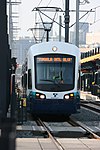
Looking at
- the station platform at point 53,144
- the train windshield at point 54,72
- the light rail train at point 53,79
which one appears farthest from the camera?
the train windshield at point 54,72

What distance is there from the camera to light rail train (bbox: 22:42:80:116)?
55.8 ft

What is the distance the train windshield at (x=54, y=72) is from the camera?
17172 millimetres

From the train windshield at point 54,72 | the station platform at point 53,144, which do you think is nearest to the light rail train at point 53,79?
the train windshield at point 54,72

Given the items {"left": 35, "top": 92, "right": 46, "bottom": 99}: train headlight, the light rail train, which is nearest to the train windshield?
the light rail train

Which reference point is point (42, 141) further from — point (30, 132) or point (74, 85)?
point (74, 85)

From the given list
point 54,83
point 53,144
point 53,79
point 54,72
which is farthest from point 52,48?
point 53,144

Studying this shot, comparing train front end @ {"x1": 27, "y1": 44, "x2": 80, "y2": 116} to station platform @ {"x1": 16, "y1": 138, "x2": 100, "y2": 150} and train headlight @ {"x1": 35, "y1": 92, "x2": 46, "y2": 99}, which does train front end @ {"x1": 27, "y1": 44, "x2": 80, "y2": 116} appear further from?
station platform @ {"x1": 16, "y1": 138, "x2": 100, "y2": 150}

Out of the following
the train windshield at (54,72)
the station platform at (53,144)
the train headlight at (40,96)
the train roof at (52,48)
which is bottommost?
the station platform at (53,144)

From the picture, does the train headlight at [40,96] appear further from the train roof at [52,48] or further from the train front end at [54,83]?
the train roof at [52,48]

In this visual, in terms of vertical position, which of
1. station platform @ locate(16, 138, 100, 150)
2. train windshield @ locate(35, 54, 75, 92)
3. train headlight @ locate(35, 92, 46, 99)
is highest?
train windshield @ locate(35, 54, 75, 92)

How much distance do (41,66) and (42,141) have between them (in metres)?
6.99

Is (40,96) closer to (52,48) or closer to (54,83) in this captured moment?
(54,83)

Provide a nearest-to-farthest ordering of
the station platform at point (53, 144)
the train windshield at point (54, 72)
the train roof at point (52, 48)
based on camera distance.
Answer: the station platform at point (53, 144)
the train windshield at point (54, 72)
the train roof at point (52, 48)

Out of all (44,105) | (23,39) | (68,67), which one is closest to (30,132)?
(44,105)
